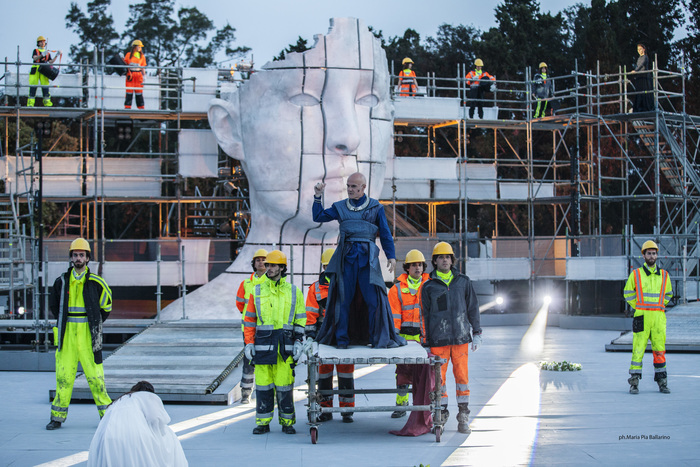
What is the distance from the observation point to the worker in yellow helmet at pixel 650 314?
10.4 metres

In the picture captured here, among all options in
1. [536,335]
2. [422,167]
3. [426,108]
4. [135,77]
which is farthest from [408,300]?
[426,108]

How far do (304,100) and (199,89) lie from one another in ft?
15.3

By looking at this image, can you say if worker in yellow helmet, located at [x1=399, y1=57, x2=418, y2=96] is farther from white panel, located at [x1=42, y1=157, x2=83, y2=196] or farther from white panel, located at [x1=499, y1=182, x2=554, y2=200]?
white panel, located at [x1=42, y1=157, x2=83, y2=196]

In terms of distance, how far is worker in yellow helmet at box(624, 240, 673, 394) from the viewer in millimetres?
10445

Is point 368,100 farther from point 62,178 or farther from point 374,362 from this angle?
point 374,362

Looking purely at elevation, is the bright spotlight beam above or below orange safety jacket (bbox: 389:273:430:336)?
below

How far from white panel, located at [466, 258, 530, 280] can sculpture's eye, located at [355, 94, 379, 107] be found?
21.0 feet

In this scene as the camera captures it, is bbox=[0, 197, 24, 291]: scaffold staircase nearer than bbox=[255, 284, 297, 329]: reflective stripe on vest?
No

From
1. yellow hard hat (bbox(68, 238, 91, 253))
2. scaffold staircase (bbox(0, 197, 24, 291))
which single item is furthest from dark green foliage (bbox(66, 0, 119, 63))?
yellow hard hat (bbox(68, 238, 91, 253))

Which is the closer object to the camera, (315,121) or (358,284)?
(358,284)

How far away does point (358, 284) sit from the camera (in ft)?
27.5

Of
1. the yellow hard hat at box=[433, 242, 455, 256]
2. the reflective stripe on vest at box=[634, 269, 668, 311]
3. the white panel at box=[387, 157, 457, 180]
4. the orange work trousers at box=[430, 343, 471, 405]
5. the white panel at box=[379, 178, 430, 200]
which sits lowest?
the orange work trousers at box=[430, 343, 471, 405]

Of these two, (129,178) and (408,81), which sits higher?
(408,81)

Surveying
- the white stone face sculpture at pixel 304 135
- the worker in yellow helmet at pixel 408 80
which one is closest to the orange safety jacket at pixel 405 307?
the white stone face sculpture at pixel 304 135
